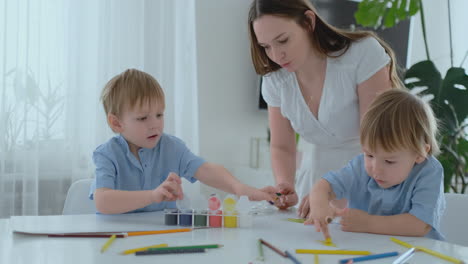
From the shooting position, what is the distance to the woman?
4.46 feet

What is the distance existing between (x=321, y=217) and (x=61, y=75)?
1.97 m

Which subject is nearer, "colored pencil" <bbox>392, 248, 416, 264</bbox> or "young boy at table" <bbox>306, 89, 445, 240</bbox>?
"colored pencil" <bbox>392, 248, 416, 264</bbox>

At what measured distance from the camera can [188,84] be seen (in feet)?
10.2

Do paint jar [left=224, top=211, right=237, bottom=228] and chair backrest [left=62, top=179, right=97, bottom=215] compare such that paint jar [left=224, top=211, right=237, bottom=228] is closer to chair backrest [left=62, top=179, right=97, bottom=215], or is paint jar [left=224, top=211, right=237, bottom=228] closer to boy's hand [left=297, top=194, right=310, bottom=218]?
boy's hand [left=297, top=194, right=310, bottom=218]

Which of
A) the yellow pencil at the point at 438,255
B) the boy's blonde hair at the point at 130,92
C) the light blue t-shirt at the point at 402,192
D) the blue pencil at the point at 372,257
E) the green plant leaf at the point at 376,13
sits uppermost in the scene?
the green plant leaf at the point at 376,13

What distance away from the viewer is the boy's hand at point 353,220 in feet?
3.57

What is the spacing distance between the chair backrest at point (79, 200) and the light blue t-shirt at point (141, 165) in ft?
0.39

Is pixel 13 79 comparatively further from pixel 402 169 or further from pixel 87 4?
pixel 402 169

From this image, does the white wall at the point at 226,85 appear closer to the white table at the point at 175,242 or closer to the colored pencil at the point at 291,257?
the white table at the point at 175,242

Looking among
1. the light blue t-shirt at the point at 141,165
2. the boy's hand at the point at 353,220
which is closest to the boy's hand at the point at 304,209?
the boy's hand at the point at 353,220

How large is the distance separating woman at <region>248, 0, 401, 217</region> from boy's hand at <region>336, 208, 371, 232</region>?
15cm

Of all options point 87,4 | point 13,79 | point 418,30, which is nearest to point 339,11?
point 418,30

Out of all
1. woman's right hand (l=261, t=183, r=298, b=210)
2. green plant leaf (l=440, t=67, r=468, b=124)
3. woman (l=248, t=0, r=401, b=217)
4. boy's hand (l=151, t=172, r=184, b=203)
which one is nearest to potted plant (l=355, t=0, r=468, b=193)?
green plant leaf (l=440, t=67, r=468, b=124)

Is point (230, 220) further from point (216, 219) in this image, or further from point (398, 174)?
point (398, 174)
